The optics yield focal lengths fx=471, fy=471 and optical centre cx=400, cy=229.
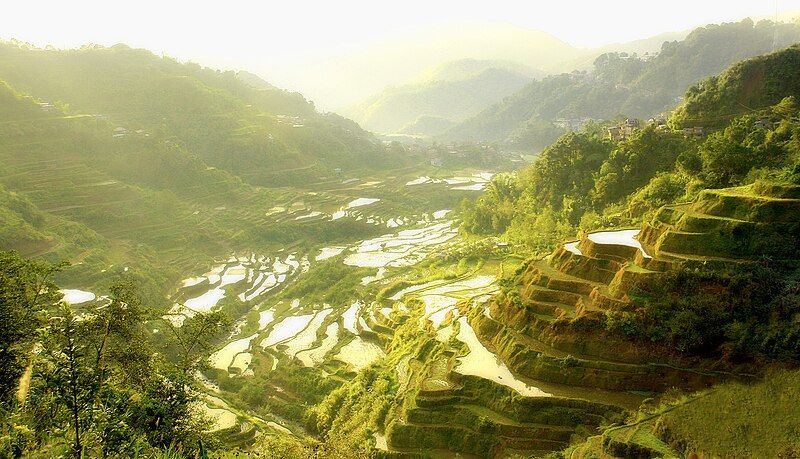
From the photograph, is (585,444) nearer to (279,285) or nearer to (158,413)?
(158,413)

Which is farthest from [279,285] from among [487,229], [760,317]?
[760,317]

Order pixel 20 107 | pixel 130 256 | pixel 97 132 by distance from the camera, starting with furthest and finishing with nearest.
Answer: pixel 97 132, pixel 20 107, pixel 130 256

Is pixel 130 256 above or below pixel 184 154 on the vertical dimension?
below

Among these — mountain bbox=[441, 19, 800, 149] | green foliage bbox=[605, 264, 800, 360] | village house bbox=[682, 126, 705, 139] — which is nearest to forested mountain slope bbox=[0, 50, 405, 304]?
green foliage bbox=[605, 264, 800, 360]

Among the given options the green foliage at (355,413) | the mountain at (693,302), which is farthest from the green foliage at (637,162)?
the green foliage at (355,413)

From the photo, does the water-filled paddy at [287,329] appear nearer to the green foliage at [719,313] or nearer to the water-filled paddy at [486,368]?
the water-filled paddy at [486,368]

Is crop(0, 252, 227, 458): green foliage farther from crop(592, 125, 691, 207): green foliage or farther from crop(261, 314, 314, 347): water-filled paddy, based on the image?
crop(592, 125, 691, 207): green foliage
